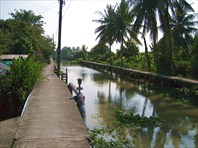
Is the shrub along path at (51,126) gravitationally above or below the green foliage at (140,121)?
above

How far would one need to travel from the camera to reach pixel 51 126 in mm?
5980

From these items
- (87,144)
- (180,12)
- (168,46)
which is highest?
(180,12)

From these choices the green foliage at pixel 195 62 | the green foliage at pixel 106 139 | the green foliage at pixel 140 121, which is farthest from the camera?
the green foliage at pixel 195 62

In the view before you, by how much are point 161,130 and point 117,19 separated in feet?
91.6

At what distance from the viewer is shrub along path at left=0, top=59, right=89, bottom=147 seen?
16.2 ft

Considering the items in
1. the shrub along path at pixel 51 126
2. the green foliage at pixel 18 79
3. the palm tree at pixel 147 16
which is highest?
the palm tree at pixel 147 16

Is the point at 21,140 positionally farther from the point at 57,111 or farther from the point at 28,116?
the point at 57,111

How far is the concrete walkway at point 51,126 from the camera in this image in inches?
194

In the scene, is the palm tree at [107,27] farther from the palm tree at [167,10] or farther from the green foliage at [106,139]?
the green foliage at [106,139]

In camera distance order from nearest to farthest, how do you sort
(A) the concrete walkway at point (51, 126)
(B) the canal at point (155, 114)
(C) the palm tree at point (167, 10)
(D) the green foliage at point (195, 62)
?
(A) the concrete walkway at point (51, 126) < (B) the canal at point (155, 114) < (D) the green foliage at point (195, 62) < (C) the palm tree at point (167, 10)

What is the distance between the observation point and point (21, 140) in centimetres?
496

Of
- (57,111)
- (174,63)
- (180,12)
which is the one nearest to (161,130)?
(57,111)

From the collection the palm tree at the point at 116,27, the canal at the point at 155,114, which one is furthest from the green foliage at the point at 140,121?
the palm tree at the point at 116,27

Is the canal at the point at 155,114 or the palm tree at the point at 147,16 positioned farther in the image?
the palm tree at the point at 147,16
